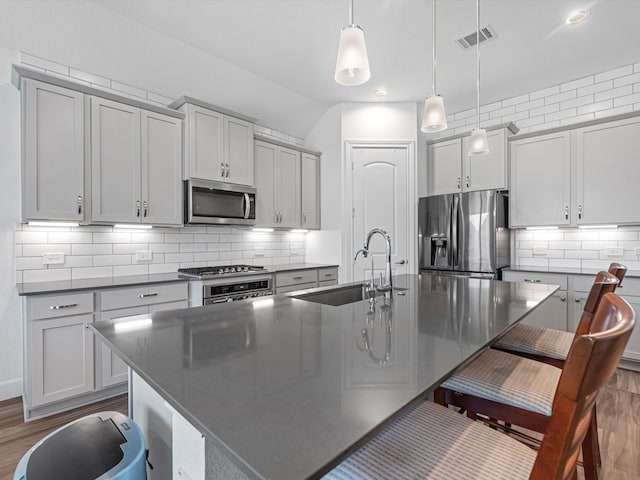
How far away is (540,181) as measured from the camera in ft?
11.7

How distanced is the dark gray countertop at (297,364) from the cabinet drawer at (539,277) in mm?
2197

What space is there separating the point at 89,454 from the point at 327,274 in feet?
10.6

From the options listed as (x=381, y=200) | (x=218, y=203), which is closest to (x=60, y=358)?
(x=218, y=203)

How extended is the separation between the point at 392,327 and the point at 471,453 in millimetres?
416

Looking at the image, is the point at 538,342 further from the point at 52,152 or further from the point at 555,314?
the point at 52,152

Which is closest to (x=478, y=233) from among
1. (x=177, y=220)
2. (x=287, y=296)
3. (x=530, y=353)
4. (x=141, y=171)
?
(x=530, y=353)

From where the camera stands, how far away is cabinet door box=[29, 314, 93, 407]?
7.06 feet

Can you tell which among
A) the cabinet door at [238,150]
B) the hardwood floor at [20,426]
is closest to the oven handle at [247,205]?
the cabinet door at [238,150]

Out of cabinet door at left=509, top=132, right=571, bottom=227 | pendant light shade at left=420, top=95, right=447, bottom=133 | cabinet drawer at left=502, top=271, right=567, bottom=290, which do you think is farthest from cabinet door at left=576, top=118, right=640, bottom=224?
pendant light shade at left=420, top=95, right=447, bottom=133

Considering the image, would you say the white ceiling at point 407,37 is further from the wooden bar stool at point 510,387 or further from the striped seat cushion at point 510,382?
the striped seat cushion at point 510,382

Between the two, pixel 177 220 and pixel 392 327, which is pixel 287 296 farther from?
pixel 177 220

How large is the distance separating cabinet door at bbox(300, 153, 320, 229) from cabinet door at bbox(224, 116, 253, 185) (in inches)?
35.1

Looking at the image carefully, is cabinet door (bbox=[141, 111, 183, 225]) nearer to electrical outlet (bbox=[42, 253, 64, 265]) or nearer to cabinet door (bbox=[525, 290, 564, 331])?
electrical outlet (bbox=[42, 253, 64, 265])

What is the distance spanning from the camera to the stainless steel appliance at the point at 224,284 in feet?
9.45
